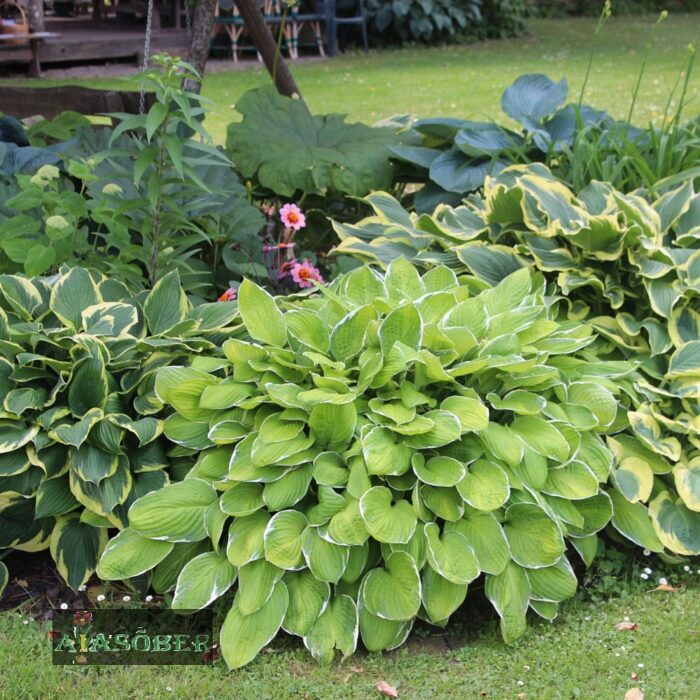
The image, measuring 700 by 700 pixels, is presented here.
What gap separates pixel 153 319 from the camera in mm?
2908

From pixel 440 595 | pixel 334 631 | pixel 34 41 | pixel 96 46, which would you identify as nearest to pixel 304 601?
pixel 334 631

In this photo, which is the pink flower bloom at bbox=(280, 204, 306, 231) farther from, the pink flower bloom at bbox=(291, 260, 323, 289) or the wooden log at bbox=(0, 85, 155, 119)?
the wooden log at bbox=(0, 85, 155, 119)

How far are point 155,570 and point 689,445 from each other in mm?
1725

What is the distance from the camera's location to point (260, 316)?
9.05 feet

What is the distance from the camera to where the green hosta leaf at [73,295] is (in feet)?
9.19

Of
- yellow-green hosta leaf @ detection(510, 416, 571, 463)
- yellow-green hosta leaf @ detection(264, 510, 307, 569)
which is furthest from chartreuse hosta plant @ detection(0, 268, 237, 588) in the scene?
yellow-green hosta leaf @ detection(510, 416, 571, 463)

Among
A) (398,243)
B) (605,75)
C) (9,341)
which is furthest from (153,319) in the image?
(605,75)

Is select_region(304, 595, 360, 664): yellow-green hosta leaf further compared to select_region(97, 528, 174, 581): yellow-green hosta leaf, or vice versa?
select_region(97, 528, 174, 581): yellow-green hosta leaf

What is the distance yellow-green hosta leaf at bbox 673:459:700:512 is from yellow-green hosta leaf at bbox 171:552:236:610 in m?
1.36

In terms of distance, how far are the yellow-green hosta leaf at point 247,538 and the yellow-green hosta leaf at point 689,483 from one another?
1.26 meters

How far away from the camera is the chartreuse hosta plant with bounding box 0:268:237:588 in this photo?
2.57m

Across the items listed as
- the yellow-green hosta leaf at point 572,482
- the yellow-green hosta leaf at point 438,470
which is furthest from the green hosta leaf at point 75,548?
the yellow-green hosta leaf at point 572,482

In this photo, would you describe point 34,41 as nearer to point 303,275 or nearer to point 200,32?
point 200,32

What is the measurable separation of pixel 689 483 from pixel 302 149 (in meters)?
2.20
